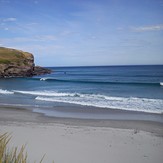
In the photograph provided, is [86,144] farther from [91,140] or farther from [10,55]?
[10,55]

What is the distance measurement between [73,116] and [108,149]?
21.3 ft

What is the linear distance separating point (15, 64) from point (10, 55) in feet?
26.1

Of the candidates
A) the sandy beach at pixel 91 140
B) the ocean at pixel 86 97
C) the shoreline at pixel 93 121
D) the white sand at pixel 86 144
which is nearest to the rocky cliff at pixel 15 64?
the ocean at pixel 86 97

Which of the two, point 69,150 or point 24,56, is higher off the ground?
point 24,56

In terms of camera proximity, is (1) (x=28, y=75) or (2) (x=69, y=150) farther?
(1) (x=28, y=75)

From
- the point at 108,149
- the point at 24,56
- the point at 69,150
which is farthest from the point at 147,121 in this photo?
the point at 24,56

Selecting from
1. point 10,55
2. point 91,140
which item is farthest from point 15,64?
point 91,140

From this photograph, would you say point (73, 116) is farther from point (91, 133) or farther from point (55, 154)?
point (55, 154)

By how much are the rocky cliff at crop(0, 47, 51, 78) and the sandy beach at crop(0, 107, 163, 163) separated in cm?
4841

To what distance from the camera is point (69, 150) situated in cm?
767

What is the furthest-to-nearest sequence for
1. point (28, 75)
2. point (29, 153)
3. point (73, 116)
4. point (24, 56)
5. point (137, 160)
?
point (24, 56) → point (28, 75) → point (73, 116) → point (29, 153) → point (137, 160)

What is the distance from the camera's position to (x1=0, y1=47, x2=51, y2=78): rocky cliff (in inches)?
2251

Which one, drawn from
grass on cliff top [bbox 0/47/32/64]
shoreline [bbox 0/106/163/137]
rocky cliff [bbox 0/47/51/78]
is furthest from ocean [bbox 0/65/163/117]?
grass on cliff top [bbox 0/47/32/64]

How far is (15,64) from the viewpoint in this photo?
196ft
